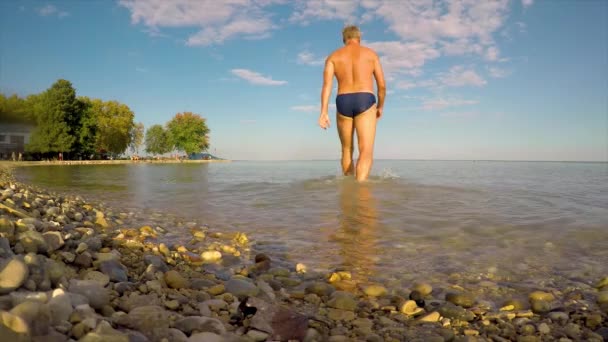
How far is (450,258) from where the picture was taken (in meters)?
3.16

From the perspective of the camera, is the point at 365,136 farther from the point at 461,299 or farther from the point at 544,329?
the point at 544,329

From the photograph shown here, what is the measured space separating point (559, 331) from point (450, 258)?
130 centimetres

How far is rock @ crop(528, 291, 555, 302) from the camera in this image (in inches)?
89.0

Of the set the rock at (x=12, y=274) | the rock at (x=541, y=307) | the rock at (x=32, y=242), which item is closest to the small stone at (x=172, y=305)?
the rock at (x=12, y=274)

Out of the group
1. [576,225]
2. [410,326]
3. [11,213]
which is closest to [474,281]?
[410,326]

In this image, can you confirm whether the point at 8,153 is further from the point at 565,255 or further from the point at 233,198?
the point at 565,255

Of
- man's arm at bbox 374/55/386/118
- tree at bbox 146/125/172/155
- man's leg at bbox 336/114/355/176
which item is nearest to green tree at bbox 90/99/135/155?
tree at bbox 146/125/172/155

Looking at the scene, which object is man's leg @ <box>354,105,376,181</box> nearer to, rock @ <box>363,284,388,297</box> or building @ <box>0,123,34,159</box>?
rock @ <box>363,284,388,297</box>

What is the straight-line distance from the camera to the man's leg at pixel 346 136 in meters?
9.98

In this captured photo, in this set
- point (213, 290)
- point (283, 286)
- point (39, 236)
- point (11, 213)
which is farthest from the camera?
point (11, 213)

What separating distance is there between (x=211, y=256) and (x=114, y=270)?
3.37 ft

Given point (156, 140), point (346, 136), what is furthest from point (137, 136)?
point (346, 136)

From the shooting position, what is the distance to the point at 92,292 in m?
1.73

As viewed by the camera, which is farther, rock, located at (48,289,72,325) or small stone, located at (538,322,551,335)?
small stone, located at (538,322,551,335)
